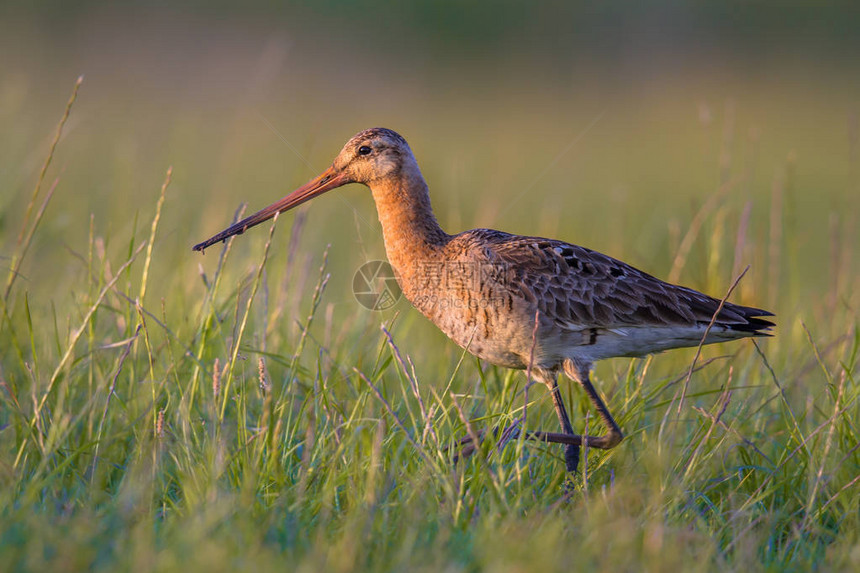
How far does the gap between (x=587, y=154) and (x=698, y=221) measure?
9801 mm

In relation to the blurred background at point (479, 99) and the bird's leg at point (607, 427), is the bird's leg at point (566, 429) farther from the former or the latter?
the blurred background at point (479, 99)

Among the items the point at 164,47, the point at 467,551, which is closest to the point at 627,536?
the point at 467,551

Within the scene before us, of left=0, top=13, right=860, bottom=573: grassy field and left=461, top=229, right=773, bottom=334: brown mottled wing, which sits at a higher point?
left=461, top=229, right=773, bottom=334: brown mottled wing

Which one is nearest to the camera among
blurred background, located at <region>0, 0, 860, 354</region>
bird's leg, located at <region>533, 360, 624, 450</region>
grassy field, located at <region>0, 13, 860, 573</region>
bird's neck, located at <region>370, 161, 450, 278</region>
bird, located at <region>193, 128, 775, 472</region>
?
grassy field, located at <region>0, 13, 860, 573</region>

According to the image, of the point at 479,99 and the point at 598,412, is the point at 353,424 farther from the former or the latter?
the point at 479,99

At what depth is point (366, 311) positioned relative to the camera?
5.68m

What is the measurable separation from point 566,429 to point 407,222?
4.04ft

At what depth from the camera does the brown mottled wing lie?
4.33m

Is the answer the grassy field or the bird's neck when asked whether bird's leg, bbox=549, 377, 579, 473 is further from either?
the bird's neck

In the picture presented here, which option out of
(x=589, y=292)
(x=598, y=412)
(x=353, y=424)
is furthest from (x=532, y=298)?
(x=353, y=424)

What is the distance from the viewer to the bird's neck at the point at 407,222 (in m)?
4.54

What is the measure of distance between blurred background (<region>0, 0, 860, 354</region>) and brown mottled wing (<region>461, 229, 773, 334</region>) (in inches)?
169

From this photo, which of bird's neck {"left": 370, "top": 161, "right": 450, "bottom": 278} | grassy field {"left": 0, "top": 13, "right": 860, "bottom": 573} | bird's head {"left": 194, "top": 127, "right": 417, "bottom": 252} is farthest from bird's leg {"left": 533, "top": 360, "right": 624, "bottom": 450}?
bird's head {"left": 194, "top": 127, "right": 417, "bottom": 252}

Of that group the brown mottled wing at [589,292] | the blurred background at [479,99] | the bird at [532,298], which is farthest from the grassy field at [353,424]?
the blurred background at [479,99]
